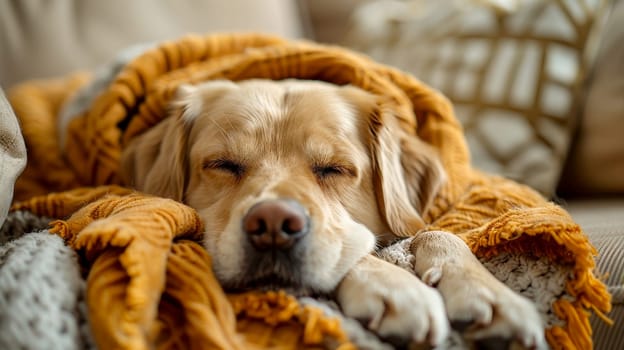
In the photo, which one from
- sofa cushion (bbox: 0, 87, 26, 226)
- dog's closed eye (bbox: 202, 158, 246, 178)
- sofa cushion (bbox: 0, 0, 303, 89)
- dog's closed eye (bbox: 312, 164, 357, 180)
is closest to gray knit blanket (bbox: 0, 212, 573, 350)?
sofa cushion (bbox: 0, 87, 26, 226)

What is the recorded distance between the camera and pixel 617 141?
1936mm

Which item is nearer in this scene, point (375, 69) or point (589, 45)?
point (375, 69)

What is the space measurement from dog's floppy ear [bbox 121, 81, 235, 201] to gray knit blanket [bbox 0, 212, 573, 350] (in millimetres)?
500

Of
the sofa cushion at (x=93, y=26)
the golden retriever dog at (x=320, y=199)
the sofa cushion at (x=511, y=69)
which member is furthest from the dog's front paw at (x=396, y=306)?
the sofa cushion at (x=93, y=26)

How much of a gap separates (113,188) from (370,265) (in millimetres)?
794

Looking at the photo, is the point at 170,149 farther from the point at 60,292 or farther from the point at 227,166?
the point at 60,292

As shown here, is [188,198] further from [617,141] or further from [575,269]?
[617,141]

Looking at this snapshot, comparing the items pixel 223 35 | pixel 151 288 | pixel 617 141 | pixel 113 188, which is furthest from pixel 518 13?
pixel 151 288

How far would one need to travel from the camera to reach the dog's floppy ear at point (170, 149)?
1630 mm

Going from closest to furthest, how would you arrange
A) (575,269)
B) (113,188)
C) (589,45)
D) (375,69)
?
(575,269) < (113,188) < (375,69) < (589,45)

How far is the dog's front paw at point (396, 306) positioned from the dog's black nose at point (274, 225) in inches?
6.2

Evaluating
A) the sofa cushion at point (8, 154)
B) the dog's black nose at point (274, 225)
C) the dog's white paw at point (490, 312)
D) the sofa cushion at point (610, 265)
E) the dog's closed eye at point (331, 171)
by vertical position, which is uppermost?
the sofa cushion at point (8, 154)

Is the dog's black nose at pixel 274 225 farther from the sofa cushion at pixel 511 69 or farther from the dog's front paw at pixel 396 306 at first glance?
the sofa cushion at pixel 511 69

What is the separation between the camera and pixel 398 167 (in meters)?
1.65
